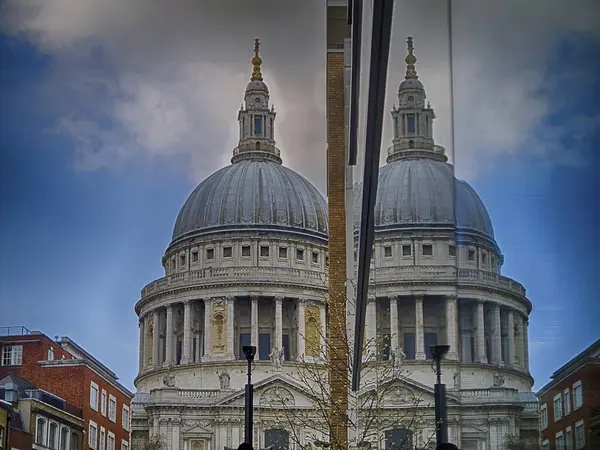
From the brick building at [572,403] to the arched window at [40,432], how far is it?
191ft

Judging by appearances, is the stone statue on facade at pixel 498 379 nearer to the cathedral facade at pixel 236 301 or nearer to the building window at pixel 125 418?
the cathedral facade at pixel 236 301

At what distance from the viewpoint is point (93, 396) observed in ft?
221

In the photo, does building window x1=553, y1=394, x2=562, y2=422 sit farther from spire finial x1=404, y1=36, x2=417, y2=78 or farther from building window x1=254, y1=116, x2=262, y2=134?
building window x1=254, y1=116, x2=262, y2=134

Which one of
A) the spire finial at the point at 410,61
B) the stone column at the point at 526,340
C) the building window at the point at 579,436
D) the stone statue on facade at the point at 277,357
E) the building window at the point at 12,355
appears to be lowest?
the building window at the point at 579,436

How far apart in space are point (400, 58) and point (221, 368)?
86135 millimetres

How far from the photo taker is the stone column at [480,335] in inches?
76.0

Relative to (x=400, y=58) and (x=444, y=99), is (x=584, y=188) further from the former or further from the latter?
(x=400, y=58)

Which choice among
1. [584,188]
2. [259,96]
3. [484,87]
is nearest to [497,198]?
[484,87]

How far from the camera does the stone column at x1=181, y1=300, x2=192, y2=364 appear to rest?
90438mm

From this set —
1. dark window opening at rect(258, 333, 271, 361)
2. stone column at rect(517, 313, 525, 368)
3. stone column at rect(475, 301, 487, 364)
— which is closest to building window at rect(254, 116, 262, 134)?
dark window opening at rect(258, 333, 271, 361)

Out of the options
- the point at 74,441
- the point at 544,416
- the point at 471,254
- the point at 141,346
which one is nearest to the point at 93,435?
the point at 74,441

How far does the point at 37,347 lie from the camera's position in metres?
70.9

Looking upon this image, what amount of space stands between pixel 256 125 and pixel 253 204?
949 cm

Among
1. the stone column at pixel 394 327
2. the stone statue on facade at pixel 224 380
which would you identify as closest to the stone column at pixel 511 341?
the stone column at pixel 394 327
